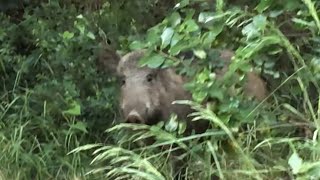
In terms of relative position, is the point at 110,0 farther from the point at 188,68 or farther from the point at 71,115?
the point at 188,68

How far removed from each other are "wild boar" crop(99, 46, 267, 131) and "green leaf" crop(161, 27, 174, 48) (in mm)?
737

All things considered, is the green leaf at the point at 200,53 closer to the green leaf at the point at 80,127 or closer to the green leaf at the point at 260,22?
the green leaf at the point at 260,22

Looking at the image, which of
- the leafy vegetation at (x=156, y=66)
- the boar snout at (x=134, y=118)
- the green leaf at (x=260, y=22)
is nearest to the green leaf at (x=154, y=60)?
the leafy vegetation at (x=156, y=66)

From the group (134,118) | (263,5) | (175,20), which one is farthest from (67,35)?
(263,5)

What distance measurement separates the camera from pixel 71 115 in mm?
6133

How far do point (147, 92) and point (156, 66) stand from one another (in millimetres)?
894

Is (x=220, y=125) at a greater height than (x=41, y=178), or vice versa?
(x=220, y=125)

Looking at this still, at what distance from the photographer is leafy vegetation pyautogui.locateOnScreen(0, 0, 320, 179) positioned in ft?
14.8

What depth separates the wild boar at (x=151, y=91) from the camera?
5.26m

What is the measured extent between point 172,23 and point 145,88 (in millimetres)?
843

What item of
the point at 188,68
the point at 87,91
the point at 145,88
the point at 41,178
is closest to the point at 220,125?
the point at 188,68

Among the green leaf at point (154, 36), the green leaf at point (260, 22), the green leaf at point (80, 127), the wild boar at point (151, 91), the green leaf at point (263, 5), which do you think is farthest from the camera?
the green leaf at point (80, 127)

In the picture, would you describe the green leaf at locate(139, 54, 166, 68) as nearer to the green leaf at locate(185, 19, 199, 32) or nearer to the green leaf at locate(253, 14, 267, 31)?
the green leaf at locate(185, 19, 199, 32)

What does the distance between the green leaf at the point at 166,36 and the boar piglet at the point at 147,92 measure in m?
0.78
